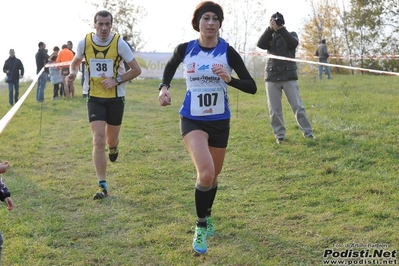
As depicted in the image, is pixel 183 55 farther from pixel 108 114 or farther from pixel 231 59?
pixel 108 114

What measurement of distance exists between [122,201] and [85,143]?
4.50 metres

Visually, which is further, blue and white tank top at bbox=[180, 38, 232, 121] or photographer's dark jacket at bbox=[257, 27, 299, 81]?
photographer's dark jacket at bbox=[257, 27, 299, 81]

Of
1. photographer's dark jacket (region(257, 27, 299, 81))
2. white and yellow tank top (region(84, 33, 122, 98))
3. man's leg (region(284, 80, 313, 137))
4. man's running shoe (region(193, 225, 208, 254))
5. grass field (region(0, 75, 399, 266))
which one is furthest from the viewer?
man's leg (region(284, 80, 313, 137))

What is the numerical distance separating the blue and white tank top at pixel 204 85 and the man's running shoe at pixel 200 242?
993mm

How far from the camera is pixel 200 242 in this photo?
4695 mm

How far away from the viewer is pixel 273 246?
4.86m

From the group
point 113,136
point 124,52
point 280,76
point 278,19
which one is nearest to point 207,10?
point 124,52

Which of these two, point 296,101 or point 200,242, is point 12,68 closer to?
point 296,101

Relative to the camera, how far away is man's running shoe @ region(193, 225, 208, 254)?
4660 millimetres

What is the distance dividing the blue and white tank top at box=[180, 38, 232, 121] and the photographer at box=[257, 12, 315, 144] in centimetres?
404

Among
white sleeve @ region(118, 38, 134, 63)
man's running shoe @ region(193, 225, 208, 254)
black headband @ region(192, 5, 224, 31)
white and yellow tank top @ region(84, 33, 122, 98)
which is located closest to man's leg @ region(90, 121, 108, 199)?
white and yellow tank top @ region(84, 33, 122, 98)

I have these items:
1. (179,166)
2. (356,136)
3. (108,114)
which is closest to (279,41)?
(356,136)

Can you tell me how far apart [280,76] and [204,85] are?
427cm

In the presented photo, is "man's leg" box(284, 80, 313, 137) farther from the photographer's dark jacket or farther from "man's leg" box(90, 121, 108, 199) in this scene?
"man's leg" box(90, 121, 108, 199)
